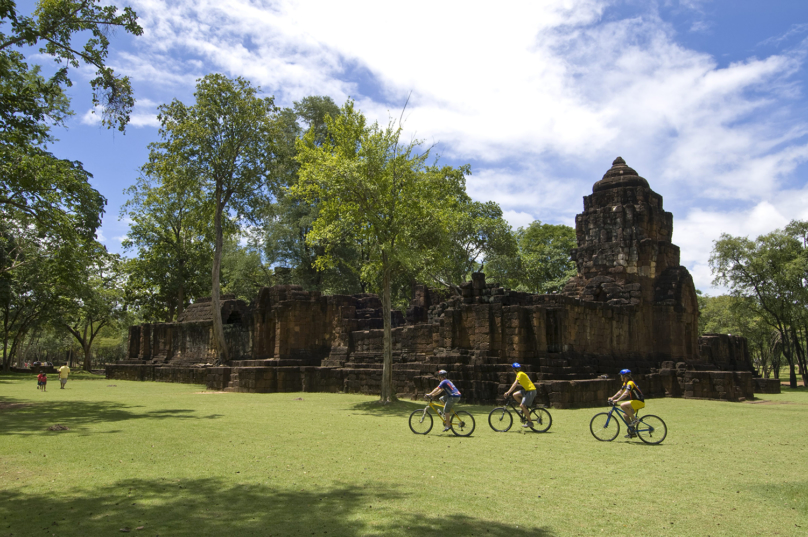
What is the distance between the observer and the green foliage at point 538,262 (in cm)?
4150

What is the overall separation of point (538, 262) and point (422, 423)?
3437cm

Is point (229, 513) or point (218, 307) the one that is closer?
point (229, 513)

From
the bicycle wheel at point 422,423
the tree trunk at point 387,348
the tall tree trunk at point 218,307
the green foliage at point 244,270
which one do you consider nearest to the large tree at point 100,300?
the green foliage at point 244,270

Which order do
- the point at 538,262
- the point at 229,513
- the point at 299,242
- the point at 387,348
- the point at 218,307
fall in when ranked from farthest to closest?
the point at 538,262 < the point at 299,242 < the point at 218,307 < the point at 387,348 < the point at 229,513

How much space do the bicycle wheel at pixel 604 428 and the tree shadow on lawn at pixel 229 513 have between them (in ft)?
17.4

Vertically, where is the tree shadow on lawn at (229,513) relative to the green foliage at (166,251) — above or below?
below

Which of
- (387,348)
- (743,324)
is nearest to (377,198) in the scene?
(387,348)

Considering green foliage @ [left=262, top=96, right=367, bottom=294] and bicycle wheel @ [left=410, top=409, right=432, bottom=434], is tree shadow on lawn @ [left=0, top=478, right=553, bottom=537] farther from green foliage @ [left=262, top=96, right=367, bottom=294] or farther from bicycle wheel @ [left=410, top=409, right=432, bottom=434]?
green foliage @ [left=262, top=96, right=367, bottom=294]

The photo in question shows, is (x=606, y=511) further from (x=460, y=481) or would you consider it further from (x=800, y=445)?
(x=800, y=445)

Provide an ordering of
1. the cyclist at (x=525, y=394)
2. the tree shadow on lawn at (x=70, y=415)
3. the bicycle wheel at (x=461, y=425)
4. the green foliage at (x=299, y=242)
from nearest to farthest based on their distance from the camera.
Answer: the bicycle wheel at (x=461, y=425), the tree shadow on lawn at (x=70, y=415), the cyclist at (x=525, y=394), the green foliage at (x=299, y=242)

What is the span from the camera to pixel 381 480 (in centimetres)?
676

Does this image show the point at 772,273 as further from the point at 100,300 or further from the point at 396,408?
the point at 100,300

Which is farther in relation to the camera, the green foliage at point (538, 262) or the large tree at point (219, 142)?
the green foliage at point (538, 262)

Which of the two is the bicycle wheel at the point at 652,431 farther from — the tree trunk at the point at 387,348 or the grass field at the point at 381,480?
the tree trunk at the point at 387,348
